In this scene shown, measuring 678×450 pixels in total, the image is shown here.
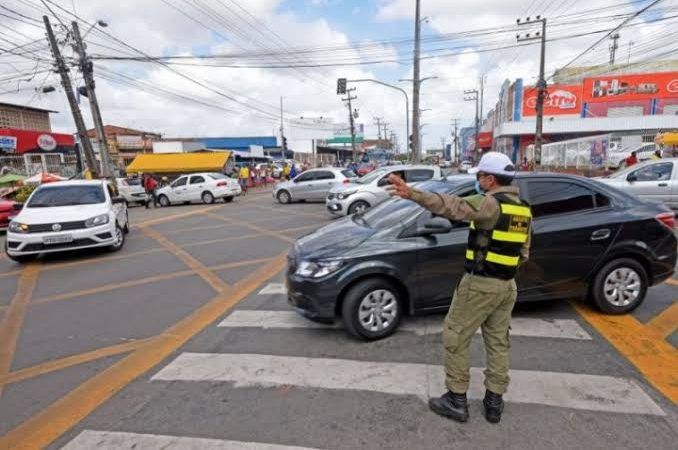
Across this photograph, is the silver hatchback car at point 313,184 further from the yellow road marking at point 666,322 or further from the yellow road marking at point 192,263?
the yellow road marking at point 666,322

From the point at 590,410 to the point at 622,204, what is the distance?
2547 millimetres

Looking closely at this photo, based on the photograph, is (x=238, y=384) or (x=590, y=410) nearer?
(x=590, y=410)

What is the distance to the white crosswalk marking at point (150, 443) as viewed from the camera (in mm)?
2424

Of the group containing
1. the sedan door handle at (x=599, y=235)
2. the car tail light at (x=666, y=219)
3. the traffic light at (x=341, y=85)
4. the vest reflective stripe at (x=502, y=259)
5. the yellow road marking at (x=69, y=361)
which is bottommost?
the yellow road marking at (x=69, y=361)

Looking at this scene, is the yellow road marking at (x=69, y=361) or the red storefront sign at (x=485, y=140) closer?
the yellow road marking at (x=69, y=361)

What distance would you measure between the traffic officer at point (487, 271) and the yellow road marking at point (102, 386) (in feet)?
8.29

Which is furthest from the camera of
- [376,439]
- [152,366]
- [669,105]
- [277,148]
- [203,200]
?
[277,148]

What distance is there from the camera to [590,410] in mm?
2650

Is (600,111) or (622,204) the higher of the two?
(600,111)

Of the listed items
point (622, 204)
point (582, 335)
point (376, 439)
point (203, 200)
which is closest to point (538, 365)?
point (582, 335)

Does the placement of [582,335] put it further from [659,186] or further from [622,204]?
[659,186]

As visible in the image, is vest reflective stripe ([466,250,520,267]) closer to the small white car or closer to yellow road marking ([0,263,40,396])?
yellow road marking ([0,263,40,396])

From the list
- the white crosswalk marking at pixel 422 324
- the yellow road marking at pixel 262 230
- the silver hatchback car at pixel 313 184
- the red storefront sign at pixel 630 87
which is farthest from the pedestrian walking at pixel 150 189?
the red storefront sign at pixel 630 87

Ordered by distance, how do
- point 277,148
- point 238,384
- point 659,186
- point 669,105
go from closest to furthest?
1. point 238,384
2. point 659,186
3. point 669,105
4. point 277,148
